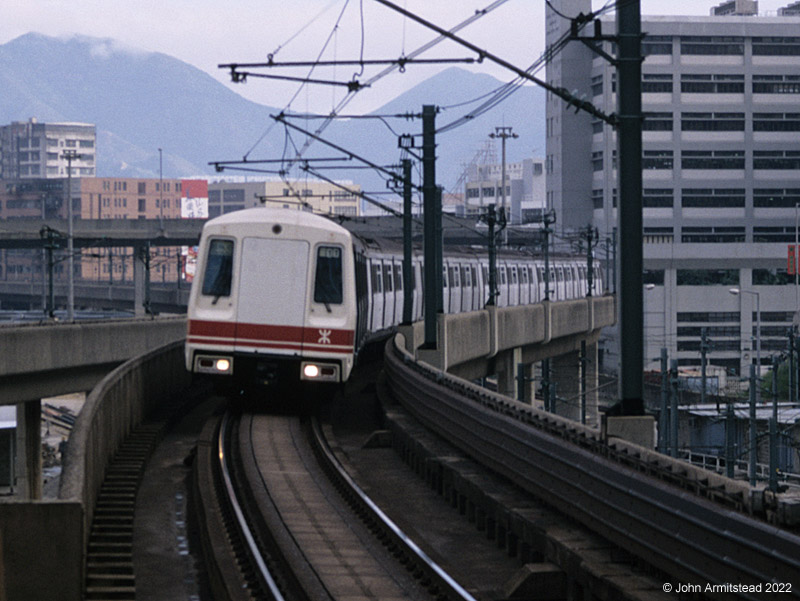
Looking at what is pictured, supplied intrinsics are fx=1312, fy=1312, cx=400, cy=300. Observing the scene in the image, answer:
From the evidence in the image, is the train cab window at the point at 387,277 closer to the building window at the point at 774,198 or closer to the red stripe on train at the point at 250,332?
the red stripe on train at the point at 250,332

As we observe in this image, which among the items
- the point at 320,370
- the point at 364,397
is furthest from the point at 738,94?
the point at 320,370

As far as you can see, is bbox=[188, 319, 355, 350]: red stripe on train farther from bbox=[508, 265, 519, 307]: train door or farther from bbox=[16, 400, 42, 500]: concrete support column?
bbox=[508, 265, 519, 307]: train door

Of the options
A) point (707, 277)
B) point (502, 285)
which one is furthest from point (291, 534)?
point (707, 277)

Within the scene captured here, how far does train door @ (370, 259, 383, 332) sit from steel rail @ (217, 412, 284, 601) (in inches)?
430

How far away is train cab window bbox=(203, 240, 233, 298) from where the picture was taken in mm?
21188

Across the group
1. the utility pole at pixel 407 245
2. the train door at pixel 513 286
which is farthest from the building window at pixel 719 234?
the utility pole at pixel 407 245

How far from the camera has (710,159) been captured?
118 m

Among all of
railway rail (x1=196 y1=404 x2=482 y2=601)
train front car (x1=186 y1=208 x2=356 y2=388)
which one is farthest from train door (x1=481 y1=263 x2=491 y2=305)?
railway rail (x1=196 y1=404 x2=482 y2=601)

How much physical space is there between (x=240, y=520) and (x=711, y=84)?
110464mm

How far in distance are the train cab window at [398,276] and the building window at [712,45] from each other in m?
82.3

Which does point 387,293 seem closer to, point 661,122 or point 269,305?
point 269,305

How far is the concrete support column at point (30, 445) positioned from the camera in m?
39.2

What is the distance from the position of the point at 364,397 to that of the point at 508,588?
18.9 metres

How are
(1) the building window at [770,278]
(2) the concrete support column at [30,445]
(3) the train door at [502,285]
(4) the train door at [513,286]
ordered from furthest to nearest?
1. (1) the building window at [770,278]
2. (4) the train door at [513,286]
3. (3) the train door at [502,285]
4. (2) the concrete support column at [30,445]
